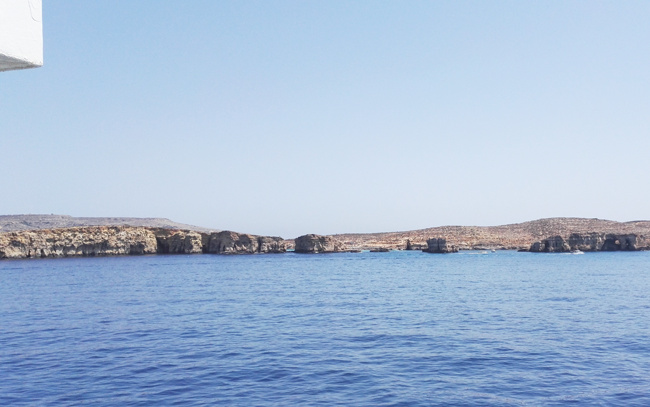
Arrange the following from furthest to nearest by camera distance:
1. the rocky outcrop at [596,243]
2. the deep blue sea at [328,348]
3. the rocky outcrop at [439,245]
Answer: the rocky outcrop at [439,245] < the rocky outcrop at [596,243] < the deep blue sea at [328,348]

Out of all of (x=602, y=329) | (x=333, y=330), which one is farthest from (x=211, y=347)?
(x=602, y=329)

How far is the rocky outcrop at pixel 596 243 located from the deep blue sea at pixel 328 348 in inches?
3627

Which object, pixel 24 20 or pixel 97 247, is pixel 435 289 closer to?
pixel 24 20

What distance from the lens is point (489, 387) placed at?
16906 mm

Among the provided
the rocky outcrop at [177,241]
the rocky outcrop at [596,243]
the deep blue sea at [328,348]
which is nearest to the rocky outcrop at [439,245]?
the rocky outcrop at [596,243]

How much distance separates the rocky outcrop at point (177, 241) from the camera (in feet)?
420

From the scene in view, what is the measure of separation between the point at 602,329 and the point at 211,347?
762 inches

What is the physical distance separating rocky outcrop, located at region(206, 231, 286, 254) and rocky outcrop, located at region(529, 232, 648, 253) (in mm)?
67184

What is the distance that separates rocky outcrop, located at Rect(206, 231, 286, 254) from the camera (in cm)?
12912

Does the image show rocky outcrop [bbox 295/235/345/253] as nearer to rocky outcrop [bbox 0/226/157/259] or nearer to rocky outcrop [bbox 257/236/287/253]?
rocky outcrop [bbox 257/236/287/253]

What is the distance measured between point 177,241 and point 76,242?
77.9 feet

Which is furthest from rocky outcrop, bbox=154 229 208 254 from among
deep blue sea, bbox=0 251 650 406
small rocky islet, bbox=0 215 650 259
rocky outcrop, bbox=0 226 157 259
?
deep blue sea, bbox=0 251 650 406

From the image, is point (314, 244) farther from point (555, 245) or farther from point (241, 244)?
point (555, 245)

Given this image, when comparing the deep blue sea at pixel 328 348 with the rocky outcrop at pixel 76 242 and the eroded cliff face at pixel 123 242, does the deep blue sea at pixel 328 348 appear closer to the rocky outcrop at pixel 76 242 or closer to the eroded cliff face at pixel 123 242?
the rocky outcrop at pixel 76 242
